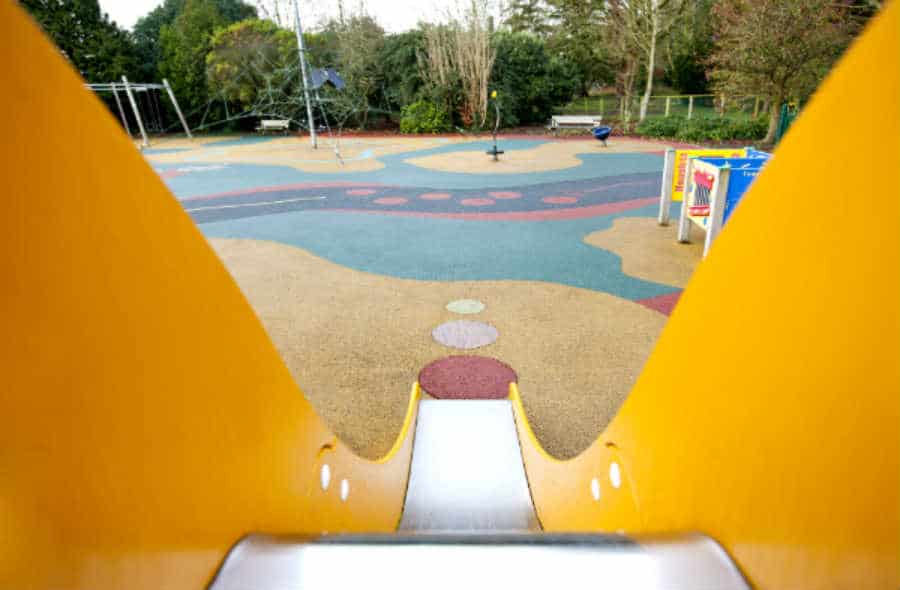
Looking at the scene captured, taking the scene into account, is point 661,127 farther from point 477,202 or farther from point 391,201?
point 391,201

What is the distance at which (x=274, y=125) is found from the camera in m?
19.5

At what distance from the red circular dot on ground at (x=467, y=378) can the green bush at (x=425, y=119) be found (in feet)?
57.2

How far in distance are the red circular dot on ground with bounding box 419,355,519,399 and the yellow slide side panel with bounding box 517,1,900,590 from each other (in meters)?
2.35

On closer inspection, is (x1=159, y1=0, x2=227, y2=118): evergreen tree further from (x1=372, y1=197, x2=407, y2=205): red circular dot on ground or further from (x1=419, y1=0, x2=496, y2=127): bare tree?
(x1=372, y1=197, x2=407, y2=205): red circular dot on ground

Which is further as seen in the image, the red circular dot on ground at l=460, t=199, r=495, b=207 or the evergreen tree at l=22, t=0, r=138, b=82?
the evergreen tree at l=22, t=0, r=138, b=82

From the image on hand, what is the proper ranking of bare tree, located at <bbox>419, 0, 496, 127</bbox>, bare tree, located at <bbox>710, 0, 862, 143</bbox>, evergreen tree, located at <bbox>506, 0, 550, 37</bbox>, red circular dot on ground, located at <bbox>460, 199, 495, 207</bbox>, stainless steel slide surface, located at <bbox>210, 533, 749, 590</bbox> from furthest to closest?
evergreen tree, located at <bbox>506, 0, 550, 37</bbox> < bare tree, located at <bbox>419, 0, 496, 127</bbox> < bare tree, located at <bbox>710, 0, 862, 143</bbox> < red circular dot on ground, located at <bbox>460, 199, 495, 207</bbox> < stainless steel slide surface, located at <bbox>210, 533, 749, 590</bbox>

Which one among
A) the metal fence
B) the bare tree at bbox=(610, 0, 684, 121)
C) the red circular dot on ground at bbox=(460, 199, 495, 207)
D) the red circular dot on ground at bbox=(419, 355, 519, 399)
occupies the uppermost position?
the bare tree at bbox=(610, 0, 684, 121)

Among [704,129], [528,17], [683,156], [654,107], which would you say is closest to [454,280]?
[683,156]

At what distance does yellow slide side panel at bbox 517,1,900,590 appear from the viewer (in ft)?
1.47

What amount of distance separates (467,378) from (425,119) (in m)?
18.1

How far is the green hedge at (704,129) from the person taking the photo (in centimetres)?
1506

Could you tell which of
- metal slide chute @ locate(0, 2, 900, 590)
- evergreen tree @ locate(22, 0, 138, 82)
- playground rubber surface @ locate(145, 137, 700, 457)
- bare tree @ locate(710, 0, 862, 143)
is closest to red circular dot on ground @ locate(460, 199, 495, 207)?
playground rubber surface @ locate(145, 137, 700, 457)

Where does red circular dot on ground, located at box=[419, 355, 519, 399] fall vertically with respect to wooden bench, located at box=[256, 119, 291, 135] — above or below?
below

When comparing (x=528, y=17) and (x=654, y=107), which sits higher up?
(x=528, y=17)
